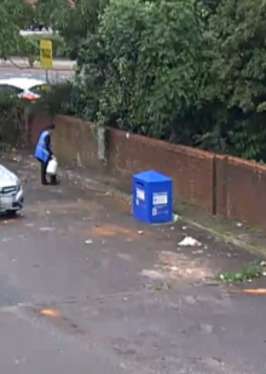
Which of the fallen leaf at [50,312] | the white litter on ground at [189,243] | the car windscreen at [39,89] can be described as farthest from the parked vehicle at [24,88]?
the fallen leaf at [50,312]

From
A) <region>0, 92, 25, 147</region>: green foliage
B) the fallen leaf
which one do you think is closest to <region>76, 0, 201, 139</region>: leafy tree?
<region>0, 92, 25, 147</region>: green foliage

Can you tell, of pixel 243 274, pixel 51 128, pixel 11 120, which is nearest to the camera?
pixel 243 274

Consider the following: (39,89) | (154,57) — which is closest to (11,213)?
(154,57)

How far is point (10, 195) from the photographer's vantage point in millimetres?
17016

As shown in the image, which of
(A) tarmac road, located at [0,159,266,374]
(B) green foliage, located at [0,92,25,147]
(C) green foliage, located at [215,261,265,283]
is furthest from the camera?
(B) green foliage, located at [0,92,25,147]

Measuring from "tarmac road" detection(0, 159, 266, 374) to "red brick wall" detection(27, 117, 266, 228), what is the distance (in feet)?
3.59

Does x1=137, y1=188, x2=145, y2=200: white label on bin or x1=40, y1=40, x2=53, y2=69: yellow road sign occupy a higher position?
x1=40, y1=40, x2=53, y2=69: yellow road sign

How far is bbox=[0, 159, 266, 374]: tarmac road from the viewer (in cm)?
934

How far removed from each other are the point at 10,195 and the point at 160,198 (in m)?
2.81

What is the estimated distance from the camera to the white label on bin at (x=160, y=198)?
16672mm

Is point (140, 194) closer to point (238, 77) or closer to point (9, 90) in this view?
point (238, 77)

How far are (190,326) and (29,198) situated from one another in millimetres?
9293

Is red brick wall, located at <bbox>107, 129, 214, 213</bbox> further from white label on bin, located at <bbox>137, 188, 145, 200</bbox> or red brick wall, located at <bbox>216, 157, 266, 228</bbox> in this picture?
white label on bin, located at <bbox>137, 188, 145, 200</bbox>

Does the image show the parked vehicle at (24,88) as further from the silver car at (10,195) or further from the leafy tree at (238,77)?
the silver car at (10,195)
